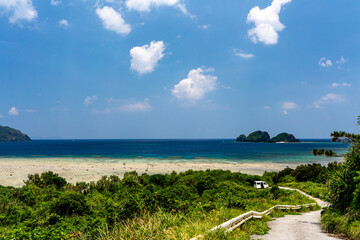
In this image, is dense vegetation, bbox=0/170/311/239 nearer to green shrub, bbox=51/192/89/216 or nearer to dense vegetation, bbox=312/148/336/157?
green shrub, bbox=51/192/89/216

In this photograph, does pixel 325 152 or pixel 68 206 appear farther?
pixel 325 152

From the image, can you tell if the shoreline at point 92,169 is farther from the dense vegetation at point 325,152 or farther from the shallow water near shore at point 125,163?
the dense vegetation at point 325,152

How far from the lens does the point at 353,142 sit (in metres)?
12.2

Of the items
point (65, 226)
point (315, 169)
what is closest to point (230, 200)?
point (65, 226)

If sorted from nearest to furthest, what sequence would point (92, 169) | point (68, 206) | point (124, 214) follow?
point (124, 214), point (68, 206), point (92, 169)

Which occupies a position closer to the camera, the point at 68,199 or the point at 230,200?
the point at 68,199

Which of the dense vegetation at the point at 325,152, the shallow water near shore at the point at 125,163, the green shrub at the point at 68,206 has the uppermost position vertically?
the dense vegetation at the point at 325,152

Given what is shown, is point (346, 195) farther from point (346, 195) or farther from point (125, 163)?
point (125, 163)

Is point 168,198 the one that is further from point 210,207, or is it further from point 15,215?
point 15,215

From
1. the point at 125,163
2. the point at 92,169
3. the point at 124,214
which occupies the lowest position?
the point at 125,163

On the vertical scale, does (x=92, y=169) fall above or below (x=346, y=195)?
below

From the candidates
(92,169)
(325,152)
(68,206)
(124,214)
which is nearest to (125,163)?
(92,169)

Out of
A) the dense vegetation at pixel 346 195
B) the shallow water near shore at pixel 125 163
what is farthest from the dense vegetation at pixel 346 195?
the shallow water near shore at pixel 125 163

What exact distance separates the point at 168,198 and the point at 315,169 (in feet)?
110
